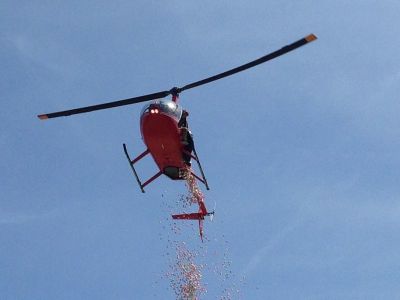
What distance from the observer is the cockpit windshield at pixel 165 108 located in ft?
135

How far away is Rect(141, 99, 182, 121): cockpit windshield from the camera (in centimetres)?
4116

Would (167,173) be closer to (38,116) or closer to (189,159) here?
(189,159)

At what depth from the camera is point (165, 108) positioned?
4131 cm

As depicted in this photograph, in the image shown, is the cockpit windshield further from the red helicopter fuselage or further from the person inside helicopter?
the person inside helicopter

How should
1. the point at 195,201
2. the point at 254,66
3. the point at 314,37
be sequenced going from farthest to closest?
the point at 195,201 → the point at 254,66 → the point at 314,37

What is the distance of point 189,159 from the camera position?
141ft

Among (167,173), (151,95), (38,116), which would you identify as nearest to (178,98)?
(151,95)

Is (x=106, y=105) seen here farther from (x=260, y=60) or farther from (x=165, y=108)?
(x=260, y=60)

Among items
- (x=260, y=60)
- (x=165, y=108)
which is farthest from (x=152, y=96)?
(x=260, y=60)

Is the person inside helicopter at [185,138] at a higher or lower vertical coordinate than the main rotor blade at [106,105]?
lower

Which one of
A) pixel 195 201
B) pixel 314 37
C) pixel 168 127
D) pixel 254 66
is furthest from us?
pixel 195 201

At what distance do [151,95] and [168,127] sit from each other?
259cm

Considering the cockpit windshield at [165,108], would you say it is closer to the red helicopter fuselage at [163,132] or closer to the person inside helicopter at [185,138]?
the red helicopter fuselage at [163,132]

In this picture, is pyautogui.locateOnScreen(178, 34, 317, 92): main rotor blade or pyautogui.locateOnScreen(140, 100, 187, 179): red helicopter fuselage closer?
pyautogui.locateOnScreen(178, 34, 317, 92): main rotor blade
